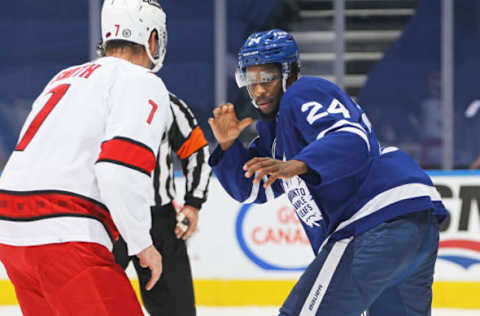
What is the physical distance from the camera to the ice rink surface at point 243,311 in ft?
14.0

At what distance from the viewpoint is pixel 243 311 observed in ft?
14.3

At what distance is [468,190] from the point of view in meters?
4.54

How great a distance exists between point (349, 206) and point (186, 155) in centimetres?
135

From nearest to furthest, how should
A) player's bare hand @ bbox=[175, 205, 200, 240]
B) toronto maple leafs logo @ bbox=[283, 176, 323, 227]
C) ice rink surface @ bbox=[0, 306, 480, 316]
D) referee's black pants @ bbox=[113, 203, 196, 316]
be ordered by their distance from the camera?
1. toronto maple leafs logo @ bbox=[283, 176, 323, 227]
2. referee's black pants @ bbox=[113, 203, 196, 316]
3. player's bare hand @ bbox=[175, 205, 200, 240]
4. ice rink surface @ bbox=[0, 306, 480, 316]

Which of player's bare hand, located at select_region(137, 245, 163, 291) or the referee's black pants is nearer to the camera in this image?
player's bare hand, located at select_region(137, 245, 163, 291)

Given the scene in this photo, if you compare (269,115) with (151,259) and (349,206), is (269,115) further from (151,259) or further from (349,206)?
(151,259)

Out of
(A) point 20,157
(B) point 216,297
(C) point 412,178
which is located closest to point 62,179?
(A) point 20,157

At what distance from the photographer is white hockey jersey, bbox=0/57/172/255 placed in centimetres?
153

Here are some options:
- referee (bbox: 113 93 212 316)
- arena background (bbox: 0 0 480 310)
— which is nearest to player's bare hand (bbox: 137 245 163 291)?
referee (bbox: 113 93 212 316)

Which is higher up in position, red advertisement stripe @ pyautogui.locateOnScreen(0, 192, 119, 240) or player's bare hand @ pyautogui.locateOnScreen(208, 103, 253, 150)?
player's bare hand @ pyautogui.locateOnScreen(208, 103, 253, 150)

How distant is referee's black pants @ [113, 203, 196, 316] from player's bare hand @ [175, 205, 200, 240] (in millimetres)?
22

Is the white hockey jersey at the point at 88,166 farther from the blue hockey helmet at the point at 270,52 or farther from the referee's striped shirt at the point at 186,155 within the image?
the referee's striped shirt at the point at 186,155

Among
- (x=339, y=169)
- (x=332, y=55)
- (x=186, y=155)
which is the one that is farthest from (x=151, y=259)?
(x=332, y=55)

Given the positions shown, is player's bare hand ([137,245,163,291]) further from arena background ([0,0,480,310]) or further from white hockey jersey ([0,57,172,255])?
arena background ([0,0,480,310])
